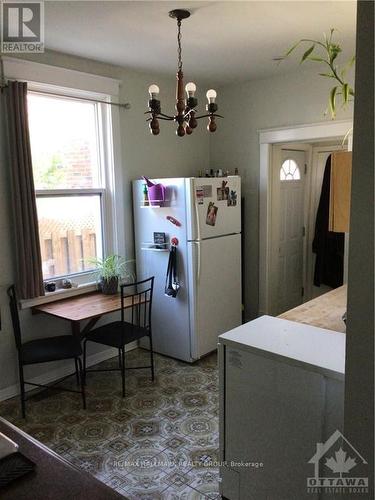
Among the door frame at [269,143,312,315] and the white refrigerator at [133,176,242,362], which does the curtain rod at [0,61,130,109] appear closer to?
the white refrigerator at [133,176,242,362]

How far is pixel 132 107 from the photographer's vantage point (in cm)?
392

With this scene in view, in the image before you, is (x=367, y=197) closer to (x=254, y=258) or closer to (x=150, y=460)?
(x=150, y=460)

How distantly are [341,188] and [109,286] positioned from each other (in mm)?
2464

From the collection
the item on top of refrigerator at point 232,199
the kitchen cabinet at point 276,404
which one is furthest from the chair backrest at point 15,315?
the item on top of refrigerator at point 232,199

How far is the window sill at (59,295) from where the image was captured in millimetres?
3217

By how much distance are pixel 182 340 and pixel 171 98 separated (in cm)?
249

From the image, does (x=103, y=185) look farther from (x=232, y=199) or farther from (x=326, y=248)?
(x=326, y=248)

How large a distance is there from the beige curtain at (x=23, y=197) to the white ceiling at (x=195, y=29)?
54 cm

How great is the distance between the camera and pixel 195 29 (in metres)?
2.79

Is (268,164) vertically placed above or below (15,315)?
above

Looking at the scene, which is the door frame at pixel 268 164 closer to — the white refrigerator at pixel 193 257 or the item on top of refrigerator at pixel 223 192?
the white refrigerator at pixel 193 257

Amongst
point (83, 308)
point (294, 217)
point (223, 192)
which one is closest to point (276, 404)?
point (83, 308)

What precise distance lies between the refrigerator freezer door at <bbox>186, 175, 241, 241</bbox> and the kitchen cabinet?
165 centimetres

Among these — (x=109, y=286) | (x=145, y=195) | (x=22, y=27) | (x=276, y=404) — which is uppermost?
(x=22, y=27)
